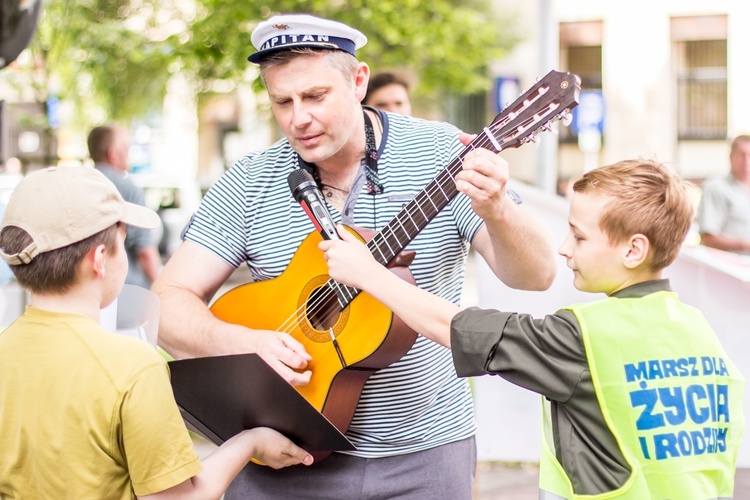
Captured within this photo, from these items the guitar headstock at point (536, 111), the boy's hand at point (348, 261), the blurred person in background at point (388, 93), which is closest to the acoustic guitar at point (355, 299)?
the guitar headstock at point (536, 111)

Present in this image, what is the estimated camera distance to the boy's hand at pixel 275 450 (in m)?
2.27

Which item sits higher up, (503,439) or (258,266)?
(258,266)

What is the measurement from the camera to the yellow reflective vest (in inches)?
75.2

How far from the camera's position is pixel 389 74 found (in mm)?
5316

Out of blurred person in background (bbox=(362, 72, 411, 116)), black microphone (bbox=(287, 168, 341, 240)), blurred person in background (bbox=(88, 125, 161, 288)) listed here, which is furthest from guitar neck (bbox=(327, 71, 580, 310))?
blurred person in background (bbox=(88, 125, 161, 288))

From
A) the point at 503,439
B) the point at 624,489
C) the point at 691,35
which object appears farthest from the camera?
the point at 691,35

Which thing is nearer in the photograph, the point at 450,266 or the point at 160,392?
the point at 160,392

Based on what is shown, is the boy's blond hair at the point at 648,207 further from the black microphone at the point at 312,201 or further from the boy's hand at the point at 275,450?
the boy's hand at the point at 275,450

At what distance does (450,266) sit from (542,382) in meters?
0.63

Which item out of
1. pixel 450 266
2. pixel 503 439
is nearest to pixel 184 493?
pixel 450 266

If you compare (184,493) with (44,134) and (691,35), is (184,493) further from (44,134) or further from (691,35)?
(691,35)

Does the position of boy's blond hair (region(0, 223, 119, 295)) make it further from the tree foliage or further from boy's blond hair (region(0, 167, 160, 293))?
the tree foliage

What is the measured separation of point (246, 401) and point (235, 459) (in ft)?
0.45

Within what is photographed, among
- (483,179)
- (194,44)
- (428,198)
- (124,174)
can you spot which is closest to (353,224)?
(428,198)
